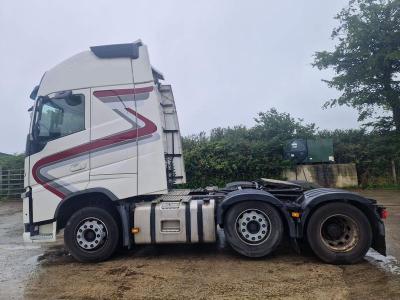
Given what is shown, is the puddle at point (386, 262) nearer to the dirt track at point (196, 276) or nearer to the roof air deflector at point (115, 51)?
the dirt track at point (196, 276)

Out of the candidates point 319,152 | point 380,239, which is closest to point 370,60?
point 319,152

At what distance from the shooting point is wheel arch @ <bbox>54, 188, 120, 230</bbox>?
20.6ft

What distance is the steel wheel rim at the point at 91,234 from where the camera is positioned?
20.5 ft

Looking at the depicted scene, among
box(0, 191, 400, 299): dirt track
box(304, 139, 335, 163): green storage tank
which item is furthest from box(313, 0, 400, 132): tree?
box(0, 191, 400, 299): dirt track

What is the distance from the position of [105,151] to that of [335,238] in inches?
163

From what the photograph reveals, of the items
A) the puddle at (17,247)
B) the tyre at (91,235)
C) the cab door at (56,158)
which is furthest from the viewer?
the puddle at (17,247)

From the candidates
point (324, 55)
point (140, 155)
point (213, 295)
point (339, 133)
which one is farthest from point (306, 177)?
point (213, 295)

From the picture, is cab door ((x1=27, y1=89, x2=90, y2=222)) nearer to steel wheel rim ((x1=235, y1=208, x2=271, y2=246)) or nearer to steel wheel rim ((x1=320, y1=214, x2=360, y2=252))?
steel wheel rim ((x1=235, y1=208, x2=271, y2=246))

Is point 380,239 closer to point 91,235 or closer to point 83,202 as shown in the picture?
point 91,235

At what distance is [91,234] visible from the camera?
20.7ft

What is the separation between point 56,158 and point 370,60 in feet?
54.3

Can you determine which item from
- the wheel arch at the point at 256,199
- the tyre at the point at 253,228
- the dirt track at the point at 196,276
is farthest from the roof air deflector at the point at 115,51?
the dirt track at the point at 196,276

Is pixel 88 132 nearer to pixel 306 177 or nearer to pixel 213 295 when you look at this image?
pixel 213 295

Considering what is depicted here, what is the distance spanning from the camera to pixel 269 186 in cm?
707
